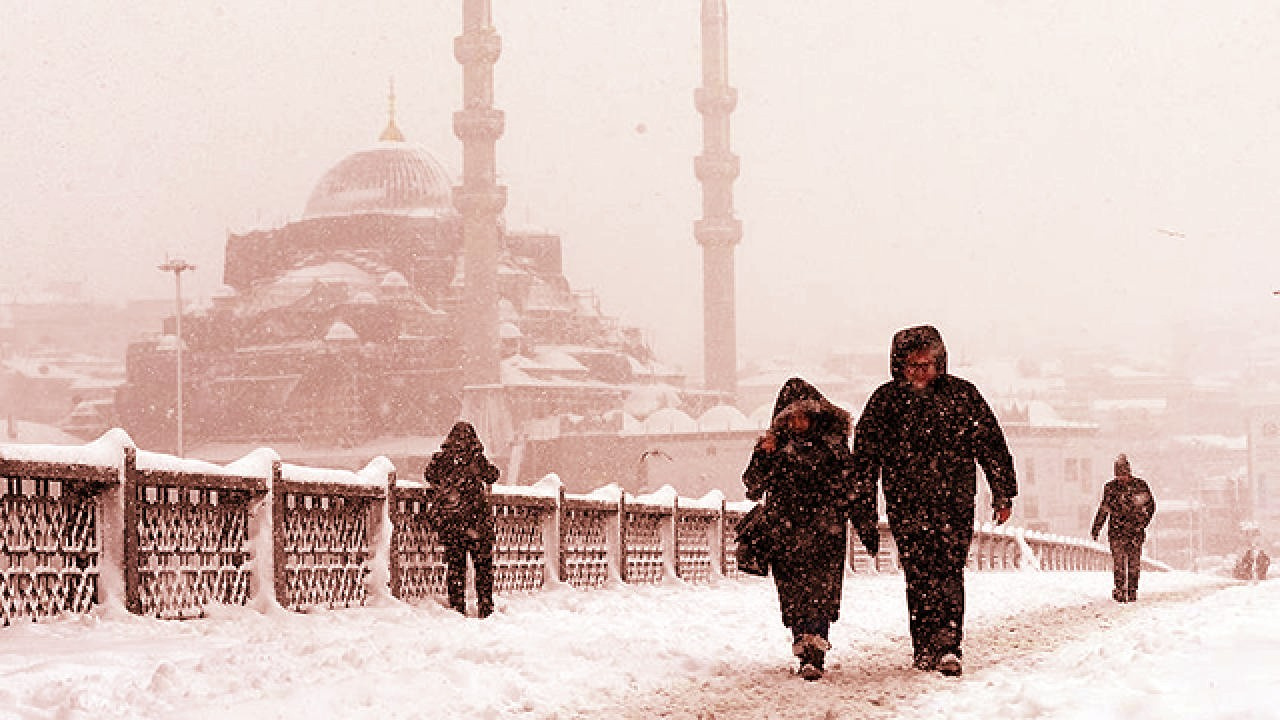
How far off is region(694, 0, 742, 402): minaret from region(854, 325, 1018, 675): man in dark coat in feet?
286

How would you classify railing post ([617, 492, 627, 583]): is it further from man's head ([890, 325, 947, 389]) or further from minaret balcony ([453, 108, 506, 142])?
minaret balcony ([453, 108, 506, 142])

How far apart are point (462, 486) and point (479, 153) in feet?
242

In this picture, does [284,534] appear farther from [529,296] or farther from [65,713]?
[529,296]

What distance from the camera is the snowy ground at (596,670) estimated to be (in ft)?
18.1

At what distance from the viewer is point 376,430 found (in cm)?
9138

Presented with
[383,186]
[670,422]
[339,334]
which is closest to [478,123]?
[339,334]

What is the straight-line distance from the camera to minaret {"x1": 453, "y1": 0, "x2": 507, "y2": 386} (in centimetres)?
8300

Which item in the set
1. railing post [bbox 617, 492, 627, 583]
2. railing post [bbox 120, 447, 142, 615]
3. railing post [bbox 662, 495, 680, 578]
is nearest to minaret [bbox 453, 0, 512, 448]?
railing post [bbox 662, 495, 680, 578]

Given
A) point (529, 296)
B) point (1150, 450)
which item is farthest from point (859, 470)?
point (1150, 450)

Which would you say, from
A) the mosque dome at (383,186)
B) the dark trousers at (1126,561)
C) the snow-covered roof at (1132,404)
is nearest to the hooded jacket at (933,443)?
the dark trousers at (1126,561)

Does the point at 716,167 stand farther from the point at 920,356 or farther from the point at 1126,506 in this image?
the point at 920,356

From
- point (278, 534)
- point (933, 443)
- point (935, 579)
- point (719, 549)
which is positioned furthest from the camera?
point (719, 549)

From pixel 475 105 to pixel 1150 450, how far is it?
62095 mm

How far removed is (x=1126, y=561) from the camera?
1496 centimetres
